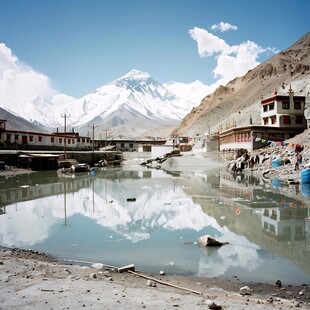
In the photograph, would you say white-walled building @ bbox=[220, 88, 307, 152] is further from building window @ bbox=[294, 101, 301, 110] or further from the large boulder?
the large boulder

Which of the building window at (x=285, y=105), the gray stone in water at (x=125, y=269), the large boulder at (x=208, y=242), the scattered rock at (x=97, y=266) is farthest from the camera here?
the building window at (x=285, y=105)

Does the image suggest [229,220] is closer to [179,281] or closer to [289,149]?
[179,281]

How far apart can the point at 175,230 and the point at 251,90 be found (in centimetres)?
11066

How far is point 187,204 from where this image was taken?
19.7 meters

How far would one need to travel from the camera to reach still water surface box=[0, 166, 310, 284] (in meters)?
9.20

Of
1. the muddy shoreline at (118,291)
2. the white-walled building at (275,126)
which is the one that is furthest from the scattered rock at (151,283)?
the white-walled building at (275,126)

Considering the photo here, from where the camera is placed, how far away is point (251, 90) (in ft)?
379

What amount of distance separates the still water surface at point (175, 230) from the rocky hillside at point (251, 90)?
58230mm

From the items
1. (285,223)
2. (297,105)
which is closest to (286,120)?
(297,105)

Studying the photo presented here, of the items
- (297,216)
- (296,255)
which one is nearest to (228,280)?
(296,255)

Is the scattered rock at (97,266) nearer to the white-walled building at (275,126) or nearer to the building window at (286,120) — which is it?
the white-walled building at (275,126)

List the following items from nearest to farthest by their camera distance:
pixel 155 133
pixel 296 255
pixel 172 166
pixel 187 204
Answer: pixel 296 255 → pixel 187 204 → pixel 172 166 → pixel 155 133

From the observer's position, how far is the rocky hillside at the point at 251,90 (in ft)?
278

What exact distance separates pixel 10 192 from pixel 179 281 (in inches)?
854
